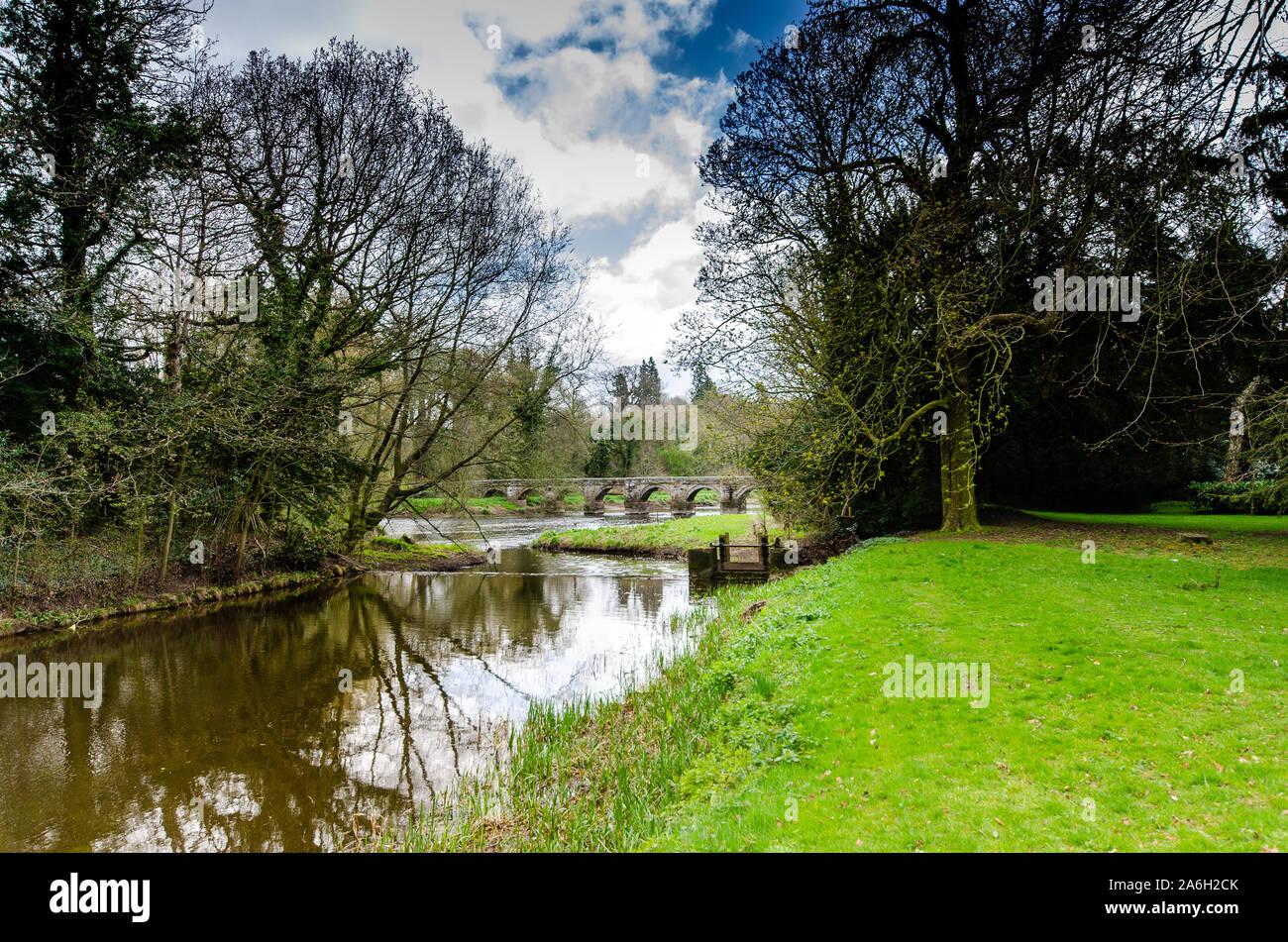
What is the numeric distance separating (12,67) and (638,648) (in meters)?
16.5

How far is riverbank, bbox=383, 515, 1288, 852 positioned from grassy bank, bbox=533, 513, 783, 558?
14.0 metres

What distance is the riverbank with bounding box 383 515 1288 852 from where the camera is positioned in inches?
126

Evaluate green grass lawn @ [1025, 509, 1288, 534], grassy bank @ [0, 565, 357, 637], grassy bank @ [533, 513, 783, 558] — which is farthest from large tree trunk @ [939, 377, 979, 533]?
grassy bank @ [0, 565, 357, 637]

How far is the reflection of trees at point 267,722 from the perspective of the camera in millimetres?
5117

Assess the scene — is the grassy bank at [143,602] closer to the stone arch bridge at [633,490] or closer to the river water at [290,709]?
the river water at [290,709]

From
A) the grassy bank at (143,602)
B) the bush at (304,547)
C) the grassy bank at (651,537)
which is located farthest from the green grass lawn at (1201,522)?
the grassy bank at (143,602)

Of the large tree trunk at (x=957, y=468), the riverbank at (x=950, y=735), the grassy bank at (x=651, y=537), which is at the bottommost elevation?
the grassy bank at (x=651, y=537)

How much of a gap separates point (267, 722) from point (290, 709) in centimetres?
44

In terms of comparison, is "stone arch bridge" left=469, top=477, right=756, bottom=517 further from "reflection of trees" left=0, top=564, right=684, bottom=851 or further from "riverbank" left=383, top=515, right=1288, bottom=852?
"riverbank" left=383, top=515, right=1288, bottom=852

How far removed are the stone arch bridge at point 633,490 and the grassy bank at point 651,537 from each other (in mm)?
13477

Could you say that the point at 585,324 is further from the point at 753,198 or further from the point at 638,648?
the point at 638,648

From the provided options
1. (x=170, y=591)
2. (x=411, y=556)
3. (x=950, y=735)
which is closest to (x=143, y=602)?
(x=170, y=591)

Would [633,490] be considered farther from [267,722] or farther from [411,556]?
[267,722]

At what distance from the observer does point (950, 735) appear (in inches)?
169
